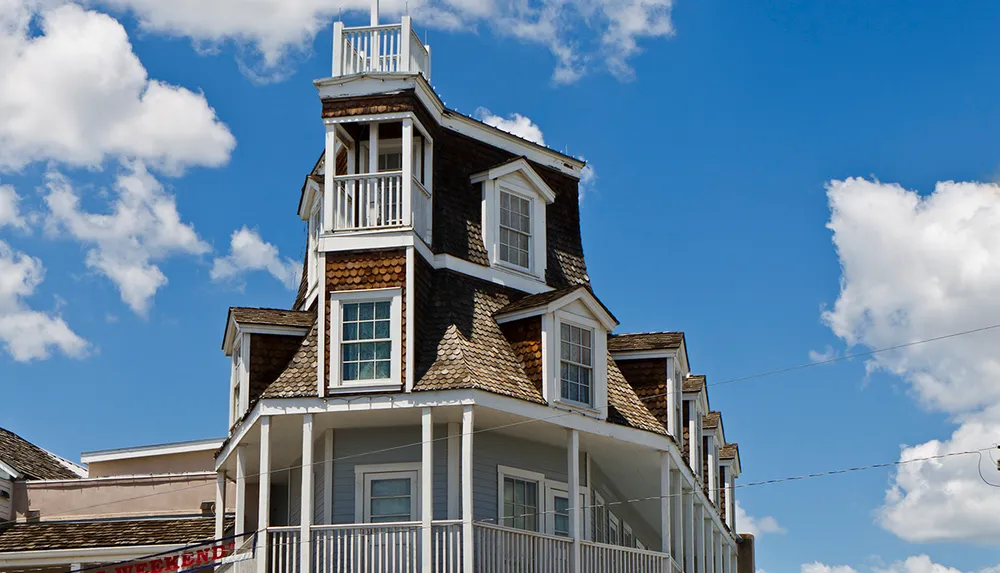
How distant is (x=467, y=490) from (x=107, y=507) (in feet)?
39.2

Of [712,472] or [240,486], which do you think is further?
Result: [712,472]

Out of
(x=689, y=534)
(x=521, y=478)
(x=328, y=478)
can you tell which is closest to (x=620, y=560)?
(x=521, y=478)

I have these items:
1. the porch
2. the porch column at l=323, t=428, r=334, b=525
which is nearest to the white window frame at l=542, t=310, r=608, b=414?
the porch

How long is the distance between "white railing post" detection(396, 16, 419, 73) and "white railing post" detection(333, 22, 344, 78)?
1.17m

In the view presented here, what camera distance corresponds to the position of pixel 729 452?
4431 centimetres

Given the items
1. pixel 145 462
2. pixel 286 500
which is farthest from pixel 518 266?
pixel 145 462

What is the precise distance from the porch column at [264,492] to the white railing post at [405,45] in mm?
7469

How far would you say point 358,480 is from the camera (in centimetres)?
2877

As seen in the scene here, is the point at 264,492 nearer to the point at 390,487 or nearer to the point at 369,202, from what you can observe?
the point at 390,487

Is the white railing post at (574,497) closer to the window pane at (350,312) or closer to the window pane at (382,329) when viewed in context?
the window pane at (382,329)

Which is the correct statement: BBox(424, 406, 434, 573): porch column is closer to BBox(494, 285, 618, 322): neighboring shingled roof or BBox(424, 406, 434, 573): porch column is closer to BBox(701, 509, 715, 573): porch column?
BBox(494, 285, 618, 322): neighboring shingled roof

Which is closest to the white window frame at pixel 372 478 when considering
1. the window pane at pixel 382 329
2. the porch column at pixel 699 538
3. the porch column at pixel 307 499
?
the porch column at pixel 307 499

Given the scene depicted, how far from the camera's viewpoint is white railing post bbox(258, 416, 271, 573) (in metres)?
27.1

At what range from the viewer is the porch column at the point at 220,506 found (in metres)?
31.1
